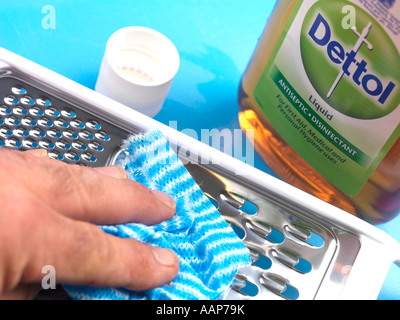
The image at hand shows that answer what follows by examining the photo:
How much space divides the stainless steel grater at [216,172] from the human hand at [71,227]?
0.22ft

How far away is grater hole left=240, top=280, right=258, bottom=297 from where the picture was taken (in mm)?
387

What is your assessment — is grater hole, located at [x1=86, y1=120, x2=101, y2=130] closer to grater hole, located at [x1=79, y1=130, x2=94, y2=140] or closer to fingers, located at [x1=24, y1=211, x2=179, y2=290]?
grater hole, located at [x1=79, y1=130, x2=94, y2=140]

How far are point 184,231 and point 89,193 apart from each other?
9 cm

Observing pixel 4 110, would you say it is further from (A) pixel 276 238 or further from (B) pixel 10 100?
(A) pixel 276 238

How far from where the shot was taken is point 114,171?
0.38 m

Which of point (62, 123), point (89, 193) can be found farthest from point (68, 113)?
point (89, 193)

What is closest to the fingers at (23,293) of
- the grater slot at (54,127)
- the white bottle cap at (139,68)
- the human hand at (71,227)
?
the human hand at (71,227)

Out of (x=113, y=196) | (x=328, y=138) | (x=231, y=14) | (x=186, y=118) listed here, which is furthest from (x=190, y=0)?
(x=113, y=196)

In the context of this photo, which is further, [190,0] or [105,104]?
[190,0]

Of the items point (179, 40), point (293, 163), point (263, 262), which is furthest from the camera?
point (179, 40)

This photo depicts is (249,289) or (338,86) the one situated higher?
(338,86)

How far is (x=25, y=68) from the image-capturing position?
0.41 metres
